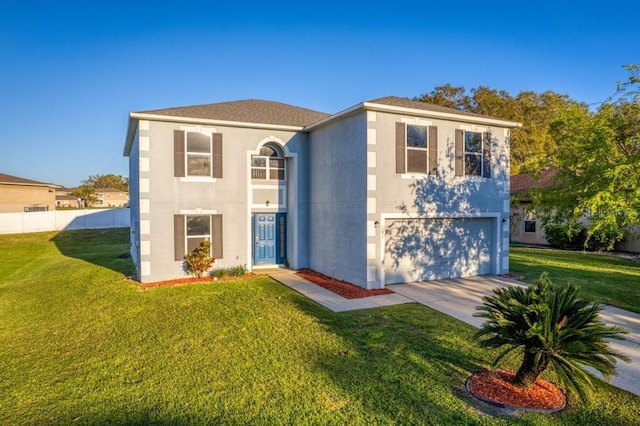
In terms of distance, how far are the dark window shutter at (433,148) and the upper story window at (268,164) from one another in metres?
5.64

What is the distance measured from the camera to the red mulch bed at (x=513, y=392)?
4.60 meters

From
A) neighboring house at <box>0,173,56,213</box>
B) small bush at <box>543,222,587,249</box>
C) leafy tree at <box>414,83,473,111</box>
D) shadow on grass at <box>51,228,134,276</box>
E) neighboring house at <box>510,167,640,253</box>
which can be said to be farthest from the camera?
leafy tree at <box>414,83,473,111</box>

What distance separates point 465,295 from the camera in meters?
10.3

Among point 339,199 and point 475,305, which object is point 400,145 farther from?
point 475,305

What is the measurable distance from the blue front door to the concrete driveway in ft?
17.1

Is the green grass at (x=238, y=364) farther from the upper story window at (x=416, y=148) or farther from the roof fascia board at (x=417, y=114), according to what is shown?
the roof fascia board at (x=417, y=114)

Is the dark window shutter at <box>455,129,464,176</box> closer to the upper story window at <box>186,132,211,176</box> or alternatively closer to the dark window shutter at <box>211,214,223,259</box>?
the dark window shutter at <box>211,214,223,259</box>

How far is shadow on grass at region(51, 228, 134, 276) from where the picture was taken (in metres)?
16.7

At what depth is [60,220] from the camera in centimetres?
3169

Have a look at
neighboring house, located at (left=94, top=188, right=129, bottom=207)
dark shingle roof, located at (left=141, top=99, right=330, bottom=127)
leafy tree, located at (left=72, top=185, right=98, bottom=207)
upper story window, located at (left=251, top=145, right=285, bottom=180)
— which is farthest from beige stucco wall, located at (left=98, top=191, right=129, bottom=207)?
upper story window, located at (left=251, top=145, right=285, bottom=180)

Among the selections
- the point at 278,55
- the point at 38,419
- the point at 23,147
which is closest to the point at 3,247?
the point at 23,147

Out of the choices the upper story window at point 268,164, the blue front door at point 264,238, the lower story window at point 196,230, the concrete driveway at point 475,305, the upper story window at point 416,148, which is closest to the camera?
the concrete driveway at point 475,305

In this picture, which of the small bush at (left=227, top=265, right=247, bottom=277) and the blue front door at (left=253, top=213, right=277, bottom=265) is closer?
the small bush at (left=227, top=265, right=247, bottom=277)

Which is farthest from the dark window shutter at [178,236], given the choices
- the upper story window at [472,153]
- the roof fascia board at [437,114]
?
the upper story window at [472,153]
